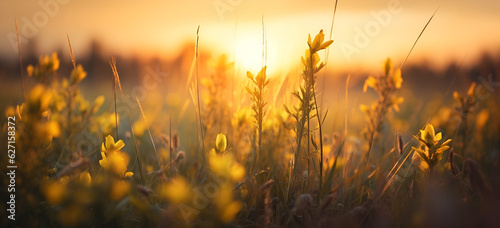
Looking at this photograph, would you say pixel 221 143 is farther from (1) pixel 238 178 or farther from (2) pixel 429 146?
(2) pixel 429 146

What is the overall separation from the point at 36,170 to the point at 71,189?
0.13 m

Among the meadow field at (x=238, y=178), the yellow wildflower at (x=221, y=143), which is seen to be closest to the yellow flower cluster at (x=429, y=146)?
the meadow field at (x=238, y=178)

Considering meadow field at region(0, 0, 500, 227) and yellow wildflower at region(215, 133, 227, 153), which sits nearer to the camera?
meadow field at region(0, 0, 500, 227)

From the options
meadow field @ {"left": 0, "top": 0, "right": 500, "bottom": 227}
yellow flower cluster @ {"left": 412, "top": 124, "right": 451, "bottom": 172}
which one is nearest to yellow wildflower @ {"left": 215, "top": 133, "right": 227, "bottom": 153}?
meadow field @ {"left": 0, "top": 0, "right": 500, "bottom": 227}

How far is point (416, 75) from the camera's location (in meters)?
12.7

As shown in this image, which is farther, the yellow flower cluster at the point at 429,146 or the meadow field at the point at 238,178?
the yellow flower cluster at the point at 429,146

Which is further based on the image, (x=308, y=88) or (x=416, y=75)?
(x=416, y=75)

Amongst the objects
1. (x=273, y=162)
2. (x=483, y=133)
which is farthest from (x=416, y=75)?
(x=273, y=162)

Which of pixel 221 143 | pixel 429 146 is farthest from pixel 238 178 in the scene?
pixel 429 146

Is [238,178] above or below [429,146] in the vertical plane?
below

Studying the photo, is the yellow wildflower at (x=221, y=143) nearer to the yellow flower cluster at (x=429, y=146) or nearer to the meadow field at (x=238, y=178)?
the meadow field at (x=238, y=178)

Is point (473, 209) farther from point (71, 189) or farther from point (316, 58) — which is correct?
point (71, 189)

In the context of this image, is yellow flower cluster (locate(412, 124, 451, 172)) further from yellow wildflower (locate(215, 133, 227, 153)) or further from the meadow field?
yellow wildflower (locate(215, 133, 227, 153))

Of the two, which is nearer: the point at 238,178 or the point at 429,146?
the point at 238,178
